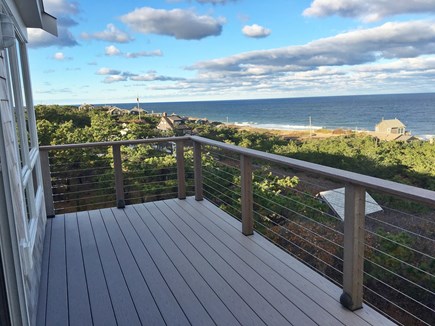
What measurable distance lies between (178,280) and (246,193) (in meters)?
1.09

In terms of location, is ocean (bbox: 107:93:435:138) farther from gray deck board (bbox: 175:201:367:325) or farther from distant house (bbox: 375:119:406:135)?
gray deck board (bbox: 175:201:367:325)

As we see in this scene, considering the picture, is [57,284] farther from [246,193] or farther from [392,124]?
[392,124]

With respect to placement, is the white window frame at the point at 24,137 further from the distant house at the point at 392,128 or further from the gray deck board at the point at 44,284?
the distant house at the point at 392,128

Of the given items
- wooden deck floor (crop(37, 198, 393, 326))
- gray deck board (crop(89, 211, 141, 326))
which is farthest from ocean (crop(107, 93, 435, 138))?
gray deck board (crop(89, 211, 141, 326))

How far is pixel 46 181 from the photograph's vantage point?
409 centimetres

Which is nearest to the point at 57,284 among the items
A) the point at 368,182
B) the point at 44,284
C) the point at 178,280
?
the point at 44,284

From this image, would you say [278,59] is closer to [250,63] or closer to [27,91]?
[250,63]

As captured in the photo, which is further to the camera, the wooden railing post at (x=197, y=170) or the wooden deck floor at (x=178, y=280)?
the wooden railing post at (x=197, y=170)

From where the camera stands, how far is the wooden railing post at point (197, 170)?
14.5 ft

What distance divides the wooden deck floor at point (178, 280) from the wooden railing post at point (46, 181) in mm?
462

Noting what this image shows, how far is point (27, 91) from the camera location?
12.0ft

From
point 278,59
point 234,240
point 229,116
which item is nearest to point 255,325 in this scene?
point 234,240

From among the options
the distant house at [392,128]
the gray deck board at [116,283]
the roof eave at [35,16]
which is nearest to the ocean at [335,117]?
the distant house at [392,128]

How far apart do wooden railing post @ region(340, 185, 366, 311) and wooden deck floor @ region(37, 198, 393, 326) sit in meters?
0.09
